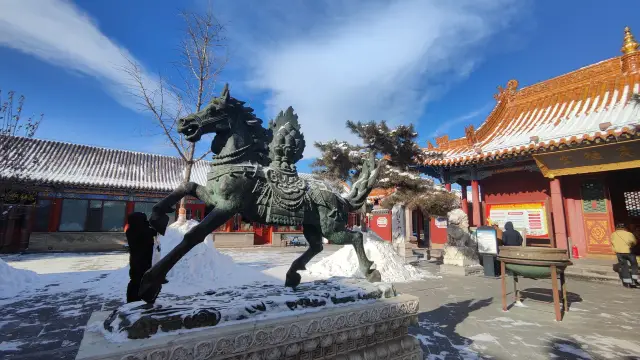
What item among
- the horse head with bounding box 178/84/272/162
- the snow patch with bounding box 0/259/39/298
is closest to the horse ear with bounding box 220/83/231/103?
the horse head with bounding box 178/84/272/162

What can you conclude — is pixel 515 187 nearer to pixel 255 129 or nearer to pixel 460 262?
pixel 460 262

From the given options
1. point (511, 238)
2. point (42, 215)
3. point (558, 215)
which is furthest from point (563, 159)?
point (42, 215)

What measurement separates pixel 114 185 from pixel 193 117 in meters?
15.6

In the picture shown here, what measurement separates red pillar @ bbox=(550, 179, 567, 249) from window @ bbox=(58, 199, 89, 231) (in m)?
19.9

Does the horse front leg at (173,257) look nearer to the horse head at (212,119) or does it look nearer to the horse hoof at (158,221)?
the horse hoof at (158,221)

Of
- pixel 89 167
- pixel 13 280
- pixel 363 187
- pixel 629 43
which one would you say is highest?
pixel 629 43

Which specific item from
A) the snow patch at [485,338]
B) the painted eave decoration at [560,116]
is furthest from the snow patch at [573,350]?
the painted eave decoration at [560,116]

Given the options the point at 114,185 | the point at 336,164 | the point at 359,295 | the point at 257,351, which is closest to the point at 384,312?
the point at 359,295

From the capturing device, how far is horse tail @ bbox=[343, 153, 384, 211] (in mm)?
3158

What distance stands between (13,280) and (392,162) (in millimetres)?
10029

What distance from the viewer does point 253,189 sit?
253cm

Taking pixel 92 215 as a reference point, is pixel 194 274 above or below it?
below

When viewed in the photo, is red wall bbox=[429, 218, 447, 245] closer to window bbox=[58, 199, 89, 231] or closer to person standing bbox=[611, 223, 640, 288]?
person standing bbox=[611, 223, 640, 288]

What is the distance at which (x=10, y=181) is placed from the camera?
1055 centimetres
